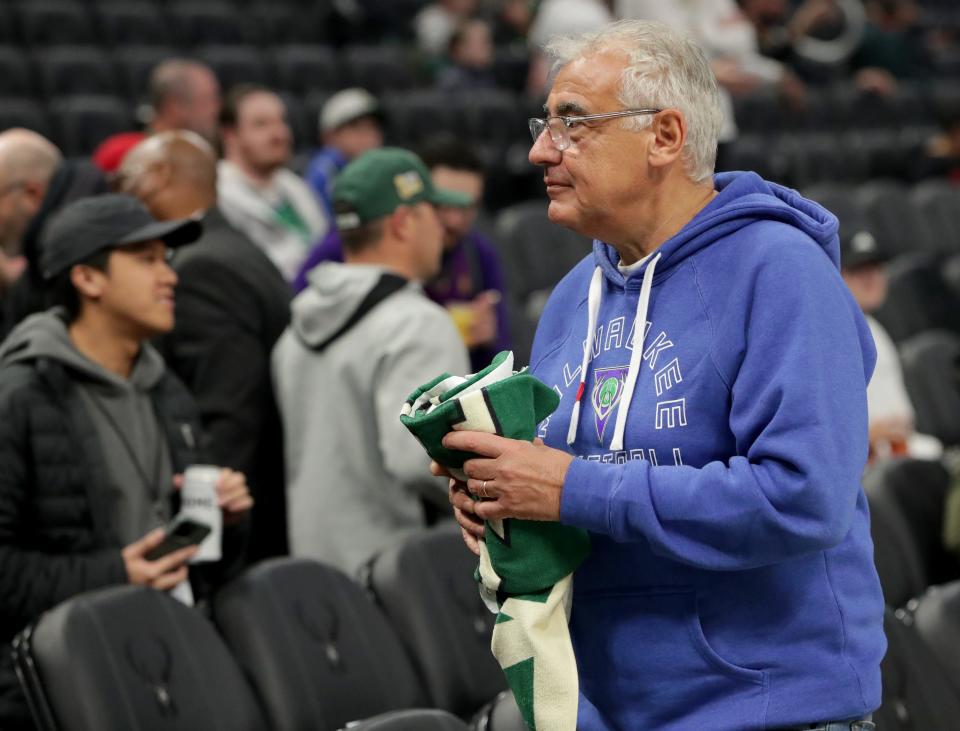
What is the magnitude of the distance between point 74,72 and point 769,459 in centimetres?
→ 684

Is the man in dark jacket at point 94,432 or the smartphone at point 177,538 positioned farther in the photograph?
the smartphone at point 177,538

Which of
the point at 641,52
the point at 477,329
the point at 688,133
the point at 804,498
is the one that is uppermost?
the point at 641,52

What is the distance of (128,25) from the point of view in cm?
834

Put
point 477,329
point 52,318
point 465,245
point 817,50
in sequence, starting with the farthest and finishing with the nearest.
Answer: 1. point 817,50
2. point 465,245
3. point 477,329
4. point 52,318

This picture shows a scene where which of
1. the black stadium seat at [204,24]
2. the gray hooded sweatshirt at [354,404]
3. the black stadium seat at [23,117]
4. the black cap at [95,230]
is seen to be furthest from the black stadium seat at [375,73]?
the black cap at [95,230]

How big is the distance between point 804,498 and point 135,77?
270 inches

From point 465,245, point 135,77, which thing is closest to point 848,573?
point 465,245

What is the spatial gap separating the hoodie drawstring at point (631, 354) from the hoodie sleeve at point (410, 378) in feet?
4.07

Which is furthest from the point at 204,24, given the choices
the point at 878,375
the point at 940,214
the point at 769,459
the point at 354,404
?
the point at 769,459

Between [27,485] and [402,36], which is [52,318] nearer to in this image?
[27,485]

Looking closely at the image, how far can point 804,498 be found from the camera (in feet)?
5.24

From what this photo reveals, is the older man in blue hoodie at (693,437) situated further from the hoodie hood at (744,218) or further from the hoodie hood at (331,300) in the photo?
the hoodie hood at (331,300)

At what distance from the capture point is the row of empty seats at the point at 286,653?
7.70ft

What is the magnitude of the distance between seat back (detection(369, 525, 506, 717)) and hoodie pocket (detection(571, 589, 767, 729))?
3.59 ft
